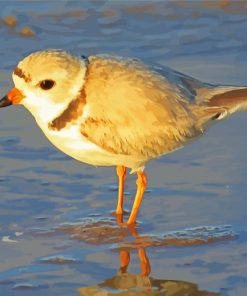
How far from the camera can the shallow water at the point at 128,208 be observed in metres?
5.14

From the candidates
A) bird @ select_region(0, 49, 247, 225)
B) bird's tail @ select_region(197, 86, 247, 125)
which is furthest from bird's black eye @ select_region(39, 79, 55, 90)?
bird's tail @ select_region(197, 86, 247, 125)

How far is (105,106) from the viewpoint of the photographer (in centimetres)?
564

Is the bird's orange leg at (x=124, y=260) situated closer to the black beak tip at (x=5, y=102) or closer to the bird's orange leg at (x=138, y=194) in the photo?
the bird's orange leg at (x=138, y=194)

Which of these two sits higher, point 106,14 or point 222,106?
point 106,14

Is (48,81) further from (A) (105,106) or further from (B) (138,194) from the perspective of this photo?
(B) (138,194)

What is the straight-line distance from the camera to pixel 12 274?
516cm

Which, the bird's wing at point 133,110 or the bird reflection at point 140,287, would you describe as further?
the bird's wing at point 133,110

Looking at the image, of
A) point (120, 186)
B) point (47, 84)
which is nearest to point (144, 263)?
point (120, 186)

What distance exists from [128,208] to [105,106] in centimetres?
74

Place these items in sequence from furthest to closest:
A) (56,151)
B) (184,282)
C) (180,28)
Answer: (180,28) < (56,151) < (184,282)

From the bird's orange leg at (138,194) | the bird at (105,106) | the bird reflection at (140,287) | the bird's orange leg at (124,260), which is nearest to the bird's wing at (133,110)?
the bird at (105,106)

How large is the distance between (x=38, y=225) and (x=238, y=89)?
49.3 inches

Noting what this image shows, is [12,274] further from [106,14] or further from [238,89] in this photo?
[106,14]

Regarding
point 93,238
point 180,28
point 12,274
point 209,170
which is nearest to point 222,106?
point 209,170
